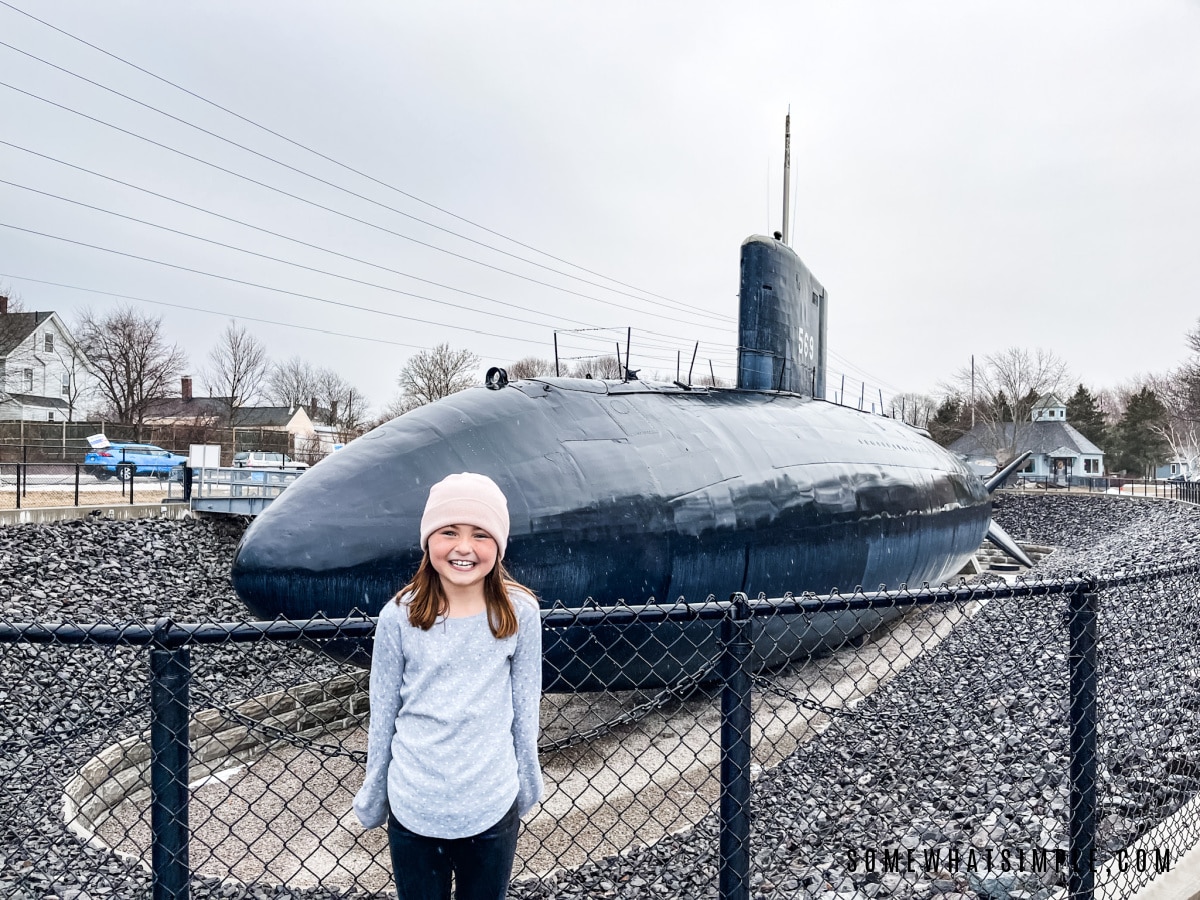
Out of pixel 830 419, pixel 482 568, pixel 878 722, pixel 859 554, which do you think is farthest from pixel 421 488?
pixel 830 419

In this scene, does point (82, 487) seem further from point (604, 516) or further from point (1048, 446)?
point (1048, 446)

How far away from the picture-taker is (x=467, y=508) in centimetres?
217

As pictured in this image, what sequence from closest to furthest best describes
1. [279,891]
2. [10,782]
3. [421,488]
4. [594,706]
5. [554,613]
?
[554,613], [279,891], [421,488], [10,782], [594,706]

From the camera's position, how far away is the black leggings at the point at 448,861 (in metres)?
2.10

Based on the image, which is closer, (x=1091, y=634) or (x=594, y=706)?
(x=1091, y=634)

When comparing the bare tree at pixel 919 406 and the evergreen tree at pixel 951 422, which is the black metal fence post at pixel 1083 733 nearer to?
the evergreen tree at pixel 951 422

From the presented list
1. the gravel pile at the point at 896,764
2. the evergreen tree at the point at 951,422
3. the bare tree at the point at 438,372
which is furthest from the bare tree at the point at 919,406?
the gravel pile at the point at 896,764

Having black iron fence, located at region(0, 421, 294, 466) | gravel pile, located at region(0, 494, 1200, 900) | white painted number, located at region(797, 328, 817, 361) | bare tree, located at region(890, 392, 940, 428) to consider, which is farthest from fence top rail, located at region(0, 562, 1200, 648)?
bare tree, located at region(890, 392, 940, 428)

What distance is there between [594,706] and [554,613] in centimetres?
630

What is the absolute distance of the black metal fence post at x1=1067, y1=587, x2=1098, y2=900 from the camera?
308 cm

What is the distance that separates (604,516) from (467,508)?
4.16m

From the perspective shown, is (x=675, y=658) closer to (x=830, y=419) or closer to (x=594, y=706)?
(x=594, y=706)

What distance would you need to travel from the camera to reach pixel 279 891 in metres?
4.18

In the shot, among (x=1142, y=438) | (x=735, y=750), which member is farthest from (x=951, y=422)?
(x=735, y=750)
